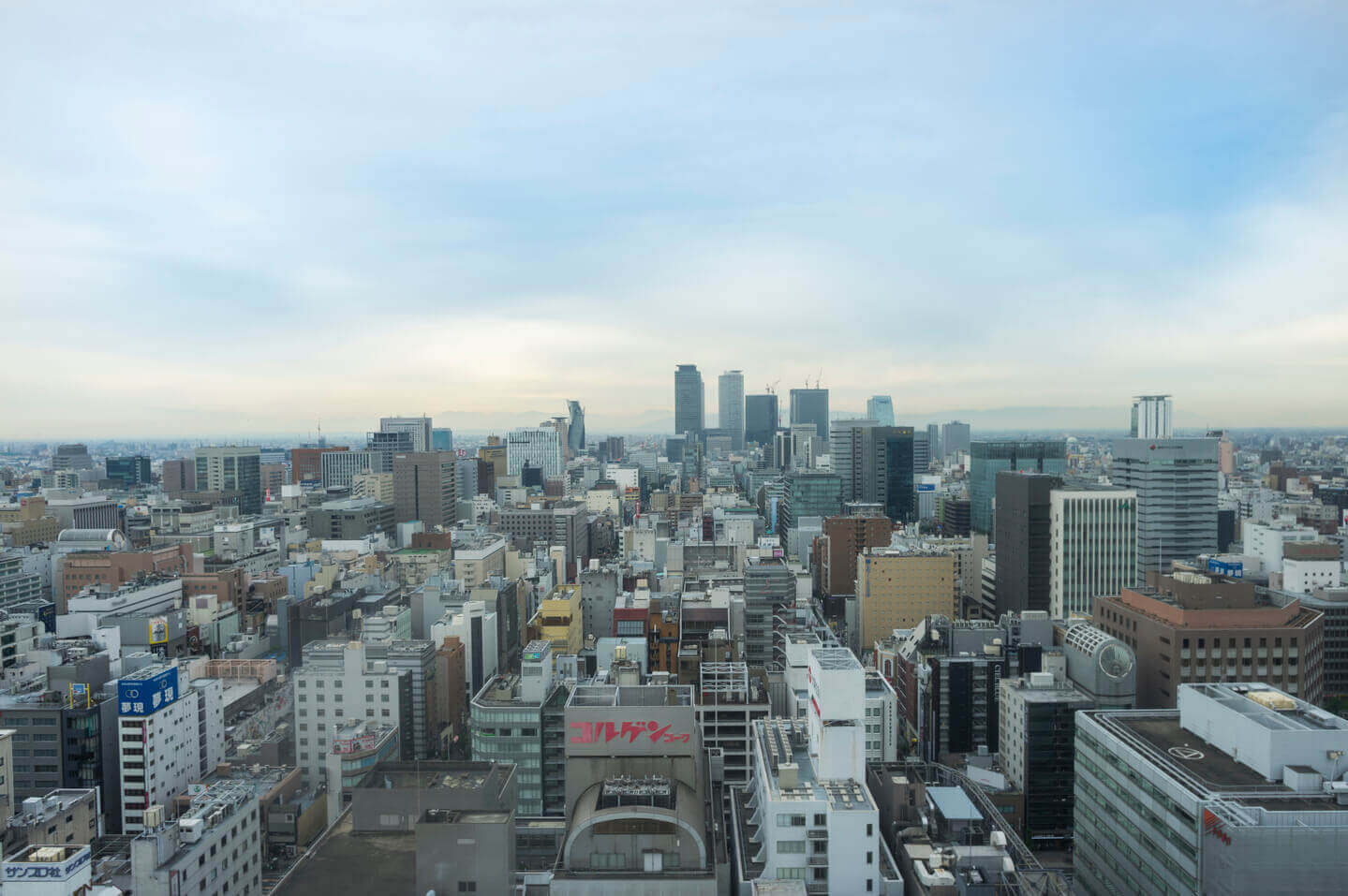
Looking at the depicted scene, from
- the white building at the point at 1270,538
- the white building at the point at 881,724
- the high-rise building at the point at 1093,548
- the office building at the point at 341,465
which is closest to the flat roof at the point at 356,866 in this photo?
the white building at the point at 881,724

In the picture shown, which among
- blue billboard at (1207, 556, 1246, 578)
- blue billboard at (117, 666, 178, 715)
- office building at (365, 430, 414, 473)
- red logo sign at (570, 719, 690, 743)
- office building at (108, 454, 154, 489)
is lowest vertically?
blue billboard at (117, 666, 178, 715)

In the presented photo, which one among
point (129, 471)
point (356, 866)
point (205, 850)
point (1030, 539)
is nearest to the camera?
point (356, 866)

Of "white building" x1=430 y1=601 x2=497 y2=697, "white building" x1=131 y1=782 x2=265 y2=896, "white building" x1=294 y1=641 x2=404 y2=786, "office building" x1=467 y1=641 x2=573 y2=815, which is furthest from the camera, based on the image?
"white building" x1=430 y1=601 x2=497 y2=697

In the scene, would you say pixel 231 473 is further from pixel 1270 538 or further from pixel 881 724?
pixel 1270 538

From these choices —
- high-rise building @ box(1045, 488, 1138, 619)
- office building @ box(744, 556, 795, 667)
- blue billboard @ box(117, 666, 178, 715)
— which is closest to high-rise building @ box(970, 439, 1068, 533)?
high-rise building @ box(1045, 488, 1138, 619)

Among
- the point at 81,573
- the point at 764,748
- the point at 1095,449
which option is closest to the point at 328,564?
the point at 81,573

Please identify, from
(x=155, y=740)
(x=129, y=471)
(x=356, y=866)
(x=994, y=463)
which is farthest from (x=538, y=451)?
(x=356, y=866)

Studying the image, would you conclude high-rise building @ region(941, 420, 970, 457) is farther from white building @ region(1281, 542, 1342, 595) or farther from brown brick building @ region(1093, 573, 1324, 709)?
brown brick building @ region(1093, 573, 1324, 709)
